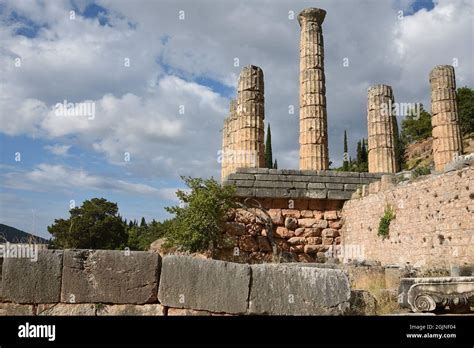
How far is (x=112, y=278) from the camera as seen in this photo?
6.02 m

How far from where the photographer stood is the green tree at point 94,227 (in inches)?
1531

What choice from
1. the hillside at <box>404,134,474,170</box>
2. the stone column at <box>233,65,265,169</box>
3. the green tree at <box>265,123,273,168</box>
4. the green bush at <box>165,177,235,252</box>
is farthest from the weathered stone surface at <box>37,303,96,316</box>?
the hillside at <box>404,134,474,170</box>

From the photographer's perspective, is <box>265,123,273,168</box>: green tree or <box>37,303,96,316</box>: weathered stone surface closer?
<box>37,303,96,316</box>: weathered stone surface

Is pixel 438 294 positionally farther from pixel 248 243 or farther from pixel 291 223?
pixel 291 223

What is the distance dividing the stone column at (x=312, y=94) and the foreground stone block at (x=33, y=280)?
37.0 feet

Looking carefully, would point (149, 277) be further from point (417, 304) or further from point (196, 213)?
point (196, 213)

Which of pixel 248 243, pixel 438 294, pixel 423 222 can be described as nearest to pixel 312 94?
pixel 248 243

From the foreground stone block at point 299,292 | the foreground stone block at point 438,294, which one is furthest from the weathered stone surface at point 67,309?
the foreground stone block at point 438,294

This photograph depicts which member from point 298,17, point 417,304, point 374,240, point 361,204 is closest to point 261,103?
point 298,17

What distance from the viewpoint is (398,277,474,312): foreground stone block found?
657 cm

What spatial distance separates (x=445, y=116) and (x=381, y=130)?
6.99 feet

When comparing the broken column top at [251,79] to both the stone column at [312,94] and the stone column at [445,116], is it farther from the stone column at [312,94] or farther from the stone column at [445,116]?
the stone column at [445,116]

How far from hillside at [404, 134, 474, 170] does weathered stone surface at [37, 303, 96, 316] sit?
33.2 meters

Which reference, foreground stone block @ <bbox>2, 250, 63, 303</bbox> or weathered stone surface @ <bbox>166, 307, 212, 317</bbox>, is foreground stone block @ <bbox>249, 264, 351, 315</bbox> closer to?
weathered stone surface @ <bbox>166, 307, 212, 317</bbox>
